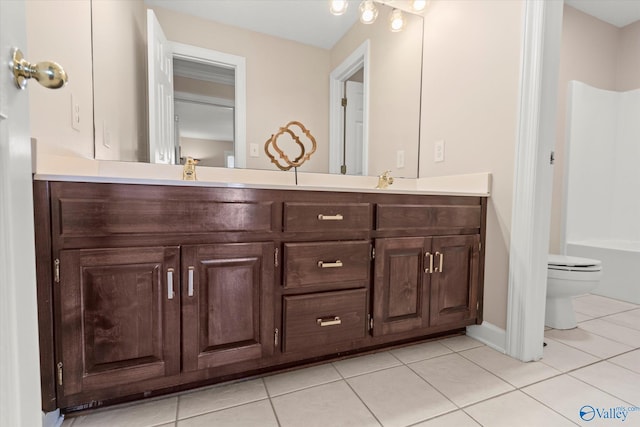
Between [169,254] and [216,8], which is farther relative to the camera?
[216,8]

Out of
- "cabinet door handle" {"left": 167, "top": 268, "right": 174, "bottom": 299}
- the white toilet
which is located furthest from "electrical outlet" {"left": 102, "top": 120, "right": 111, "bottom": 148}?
the white toilet

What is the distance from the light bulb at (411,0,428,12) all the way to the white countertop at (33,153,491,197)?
110 centimetres

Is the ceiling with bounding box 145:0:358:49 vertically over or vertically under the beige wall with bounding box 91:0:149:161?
over

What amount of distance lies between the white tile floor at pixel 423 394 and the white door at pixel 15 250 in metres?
0.68

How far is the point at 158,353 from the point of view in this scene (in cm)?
105

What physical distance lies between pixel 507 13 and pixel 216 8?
57.8 inches

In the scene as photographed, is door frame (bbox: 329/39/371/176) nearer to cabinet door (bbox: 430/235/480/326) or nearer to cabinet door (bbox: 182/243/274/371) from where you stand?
cabinet door (bbox: 430/235/480/326)

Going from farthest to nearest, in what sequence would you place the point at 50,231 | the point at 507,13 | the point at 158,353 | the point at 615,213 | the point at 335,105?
the point at 615,213 → the point at 335,105 → the point at 507,13 → the point at 158,353 → the point at 50,231

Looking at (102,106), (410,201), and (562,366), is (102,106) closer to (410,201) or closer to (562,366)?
(410,201)

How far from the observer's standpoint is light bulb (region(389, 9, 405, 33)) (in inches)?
78.3

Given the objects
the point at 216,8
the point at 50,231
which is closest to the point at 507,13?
the point at 216,8

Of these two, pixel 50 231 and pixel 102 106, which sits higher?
pixel 102 106

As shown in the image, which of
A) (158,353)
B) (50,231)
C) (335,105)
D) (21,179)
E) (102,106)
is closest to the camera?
(21,179)

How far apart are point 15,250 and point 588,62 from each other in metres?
4.03
